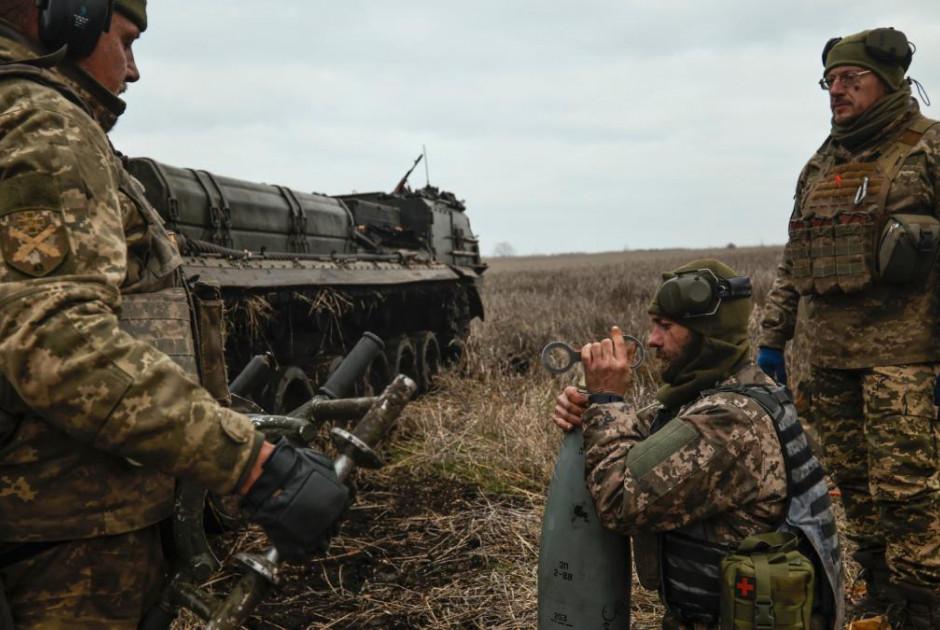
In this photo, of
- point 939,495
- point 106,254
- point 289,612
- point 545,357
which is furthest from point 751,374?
point 289,612

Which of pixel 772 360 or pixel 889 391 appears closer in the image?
pixel 889 391

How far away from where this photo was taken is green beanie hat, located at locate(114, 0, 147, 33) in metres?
1.96

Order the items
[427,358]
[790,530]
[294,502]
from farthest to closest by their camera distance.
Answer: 1. [427,358]
2. [790,530]
3. [294,502]

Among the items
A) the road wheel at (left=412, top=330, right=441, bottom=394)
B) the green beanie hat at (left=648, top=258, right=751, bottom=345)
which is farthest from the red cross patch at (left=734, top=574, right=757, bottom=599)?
the road wheel at (left=412, top=330, right=441, bottom=394)

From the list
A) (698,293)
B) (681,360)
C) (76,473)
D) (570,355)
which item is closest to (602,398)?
(570,355)

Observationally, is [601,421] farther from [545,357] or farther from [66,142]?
[66,142]

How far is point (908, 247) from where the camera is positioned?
3.43m

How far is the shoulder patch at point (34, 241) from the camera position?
4.65 ft

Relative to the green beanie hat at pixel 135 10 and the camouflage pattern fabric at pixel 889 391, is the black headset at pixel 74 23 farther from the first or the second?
the camouflage pattern fabric at pixel 889 391

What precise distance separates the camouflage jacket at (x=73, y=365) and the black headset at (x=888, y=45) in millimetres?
3311

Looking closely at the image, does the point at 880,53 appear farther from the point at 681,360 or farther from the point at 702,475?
the point at 702,475

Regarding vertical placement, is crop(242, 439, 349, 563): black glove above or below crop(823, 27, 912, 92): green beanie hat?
below

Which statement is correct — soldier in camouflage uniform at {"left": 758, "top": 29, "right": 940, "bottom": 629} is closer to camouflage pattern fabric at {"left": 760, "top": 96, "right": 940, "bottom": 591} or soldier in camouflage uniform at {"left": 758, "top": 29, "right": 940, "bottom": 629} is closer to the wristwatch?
camouflage pattern fabric at {"left": 760, "top": 96, "right": 940, "bottom": 591}

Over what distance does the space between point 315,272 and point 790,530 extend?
511 centimetres
